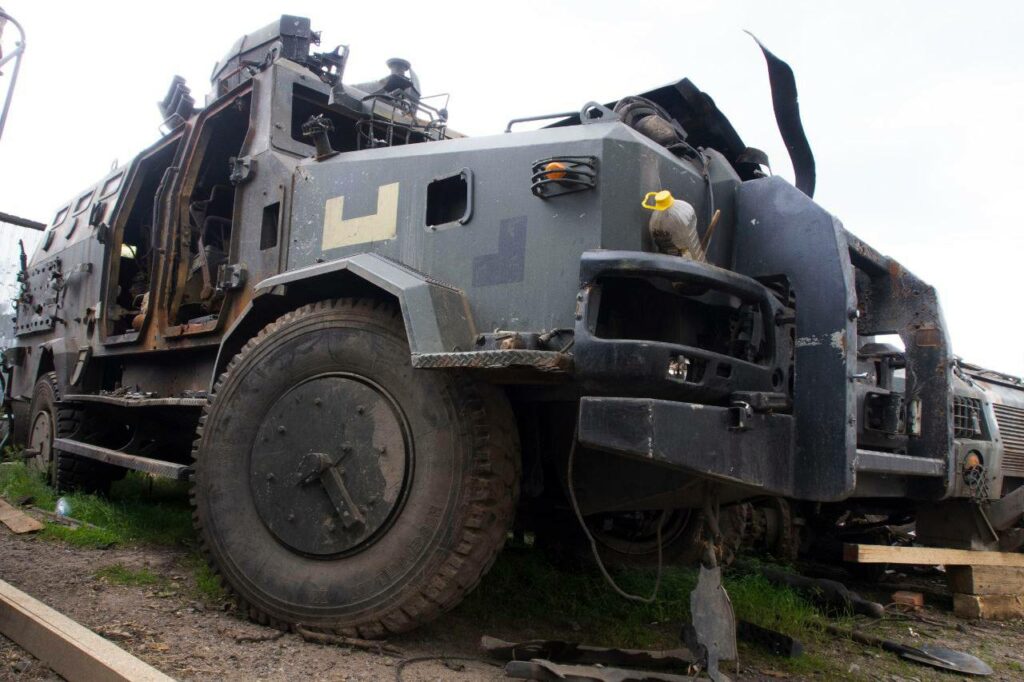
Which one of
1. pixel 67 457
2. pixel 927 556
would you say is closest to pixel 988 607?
pixel 927 556

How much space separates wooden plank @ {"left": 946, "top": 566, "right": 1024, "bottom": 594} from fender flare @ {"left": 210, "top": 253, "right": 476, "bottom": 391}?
12.6 ft

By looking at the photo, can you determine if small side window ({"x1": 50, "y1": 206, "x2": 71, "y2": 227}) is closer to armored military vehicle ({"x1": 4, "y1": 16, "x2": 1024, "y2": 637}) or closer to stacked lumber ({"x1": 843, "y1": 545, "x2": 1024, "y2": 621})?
armored military vehicle ({"x1": 4, "y1": 16, "x2": 1024, "y2": 637})

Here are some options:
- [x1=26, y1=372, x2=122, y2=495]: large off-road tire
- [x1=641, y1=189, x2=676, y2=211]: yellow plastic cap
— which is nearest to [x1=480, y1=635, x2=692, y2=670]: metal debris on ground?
[x1=641, y1=189, x2=676, y2=211]: yellow plastic cap

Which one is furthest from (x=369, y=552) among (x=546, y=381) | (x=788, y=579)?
(x=788, y=579)

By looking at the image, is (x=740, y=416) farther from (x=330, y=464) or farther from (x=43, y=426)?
(x=43, y=426)

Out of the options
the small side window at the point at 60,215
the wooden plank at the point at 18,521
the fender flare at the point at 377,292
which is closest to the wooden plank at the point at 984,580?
the fender flare at the point at 377,292

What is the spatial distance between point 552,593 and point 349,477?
1.62m

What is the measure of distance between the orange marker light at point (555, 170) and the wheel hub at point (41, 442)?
16.6 feet

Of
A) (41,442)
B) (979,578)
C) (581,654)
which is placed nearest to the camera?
(581,654)

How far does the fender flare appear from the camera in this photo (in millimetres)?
2891

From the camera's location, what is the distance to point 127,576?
3650mm

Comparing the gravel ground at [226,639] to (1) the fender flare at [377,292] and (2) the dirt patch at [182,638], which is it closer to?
(2) the dirt patch at [182,638]

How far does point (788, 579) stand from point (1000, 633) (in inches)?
45.5

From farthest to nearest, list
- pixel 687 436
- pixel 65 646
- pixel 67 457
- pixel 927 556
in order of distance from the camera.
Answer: pixel 67 457, pixel 927 556, pixel 687 436, pixel 65 646
